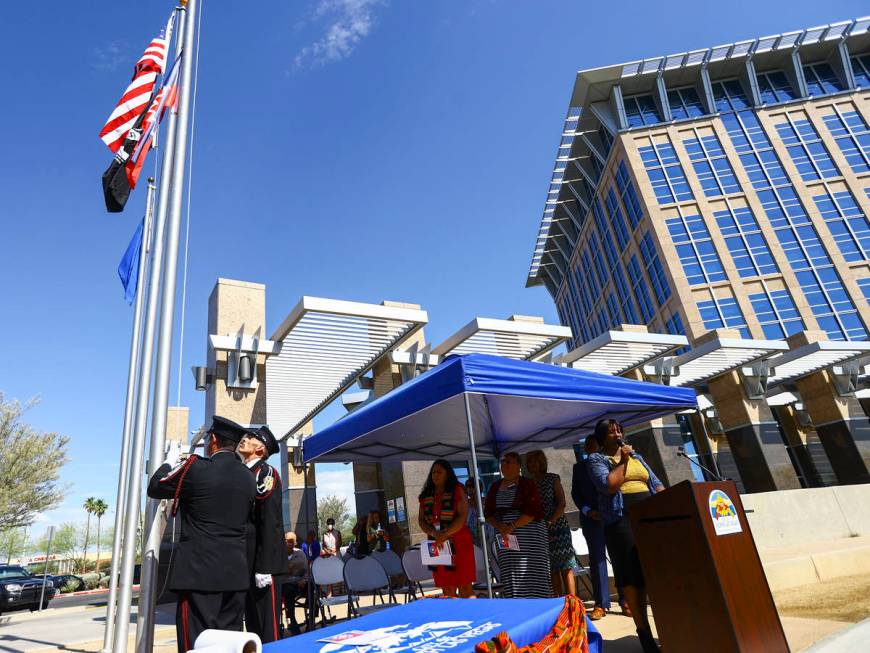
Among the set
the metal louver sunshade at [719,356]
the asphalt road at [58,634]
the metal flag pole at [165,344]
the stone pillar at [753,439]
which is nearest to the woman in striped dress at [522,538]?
the metal flag pole at [165,344]

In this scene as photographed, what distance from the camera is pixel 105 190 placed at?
6039 mm

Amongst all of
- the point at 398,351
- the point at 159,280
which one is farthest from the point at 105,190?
the point at 398,351

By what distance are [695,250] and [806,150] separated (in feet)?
38.9

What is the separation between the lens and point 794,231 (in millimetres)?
35000

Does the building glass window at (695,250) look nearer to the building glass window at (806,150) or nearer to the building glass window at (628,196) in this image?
the building glass window at (628,196)

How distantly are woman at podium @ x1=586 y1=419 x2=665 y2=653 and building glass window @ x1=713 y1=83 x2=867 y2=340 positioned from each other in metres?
34.9

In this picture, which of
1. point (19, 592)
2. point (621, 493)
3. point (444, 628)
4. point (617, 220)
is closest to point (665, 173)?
point (617, 220)

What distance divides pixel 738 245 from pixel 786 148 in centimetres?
920

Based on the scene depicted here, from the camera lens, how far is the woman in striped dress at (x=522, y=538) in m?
5.24

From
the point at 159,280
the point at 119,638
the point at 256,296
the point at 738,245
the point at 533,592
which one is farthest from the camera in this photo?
the point at 738,245

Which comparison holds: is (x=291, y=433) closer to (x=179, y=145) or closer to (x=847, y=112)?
(x=179, y=145)

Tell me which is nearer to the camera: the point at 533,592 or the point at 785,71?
the point at 533,592

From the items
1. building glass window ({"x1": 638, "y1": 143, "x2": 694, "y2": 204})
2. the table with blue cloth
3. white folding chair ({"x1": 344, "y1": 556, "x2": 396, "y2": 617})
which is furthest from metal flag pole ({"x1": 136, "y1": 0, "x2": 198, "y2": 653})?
building glass window ({"x1": 638, "y1": 143, "x2": 694, "y2": 204})

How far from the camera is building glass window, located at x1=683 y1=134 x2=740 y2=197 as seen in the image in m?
37.1
